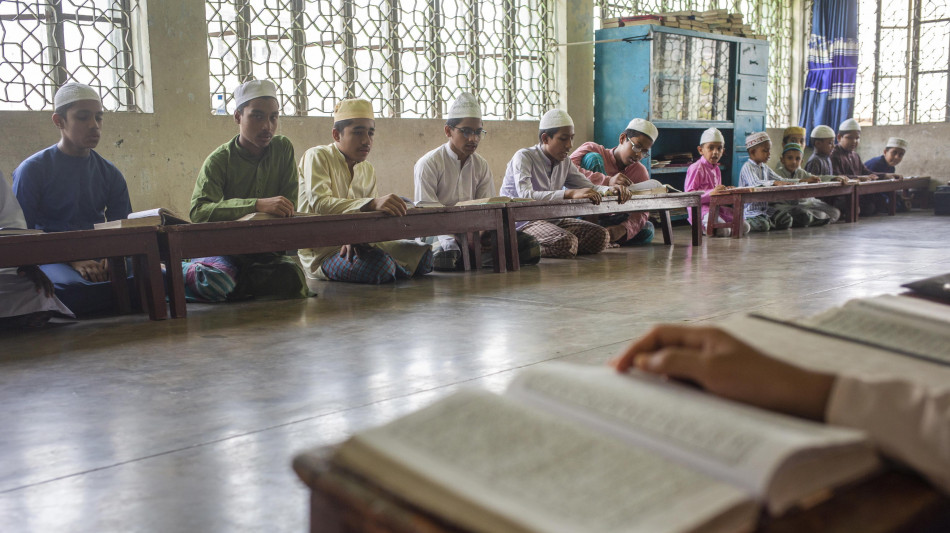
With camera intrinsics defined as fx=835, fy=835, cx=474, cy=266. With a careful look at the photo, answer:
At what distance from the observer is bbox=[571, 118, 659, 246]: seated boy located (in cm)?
696

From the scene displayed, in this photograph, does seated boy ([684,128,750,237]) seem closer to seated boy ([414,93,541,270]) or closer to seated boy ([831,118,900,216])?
seated boy ([414,93,541,270])

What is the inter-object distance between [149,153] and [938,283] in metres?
5.24

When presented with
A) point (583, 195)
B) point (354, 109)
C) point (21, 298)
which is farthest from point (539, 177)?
point (21, 298)

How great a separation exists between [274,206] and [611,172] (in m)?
3.97

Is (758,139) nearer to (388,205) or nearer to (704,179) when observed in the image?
(704,179)

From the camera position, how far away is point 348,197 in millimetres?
5113

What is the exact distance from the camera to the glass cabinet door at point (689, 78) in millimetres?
8688

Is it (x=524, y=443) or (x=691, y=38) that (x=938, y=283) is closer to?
(x=524, y=443)

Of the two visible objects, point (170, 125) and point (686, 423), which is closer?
point (686, 423)

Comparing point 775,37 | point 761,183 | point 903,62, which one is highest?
point 775,37

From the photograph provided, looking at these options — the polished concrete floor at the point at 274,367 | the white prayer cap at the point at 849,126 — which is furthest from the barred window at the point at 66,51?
the white prayer cap at the point at 849,126

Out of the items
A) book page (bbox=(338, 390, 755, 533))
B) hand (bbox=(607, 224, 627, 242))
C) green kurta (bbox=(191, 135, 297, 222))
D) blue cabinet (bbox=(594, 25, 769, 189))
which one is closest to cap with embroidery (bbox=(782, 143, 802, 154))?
blue cabinet (bbox=(594, 25, 769, 189))

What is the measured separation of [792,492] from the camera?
26.1 inches

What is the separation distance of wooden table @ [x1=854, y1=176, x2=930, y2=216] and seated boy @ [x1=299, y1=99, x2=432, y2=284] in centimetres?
622
